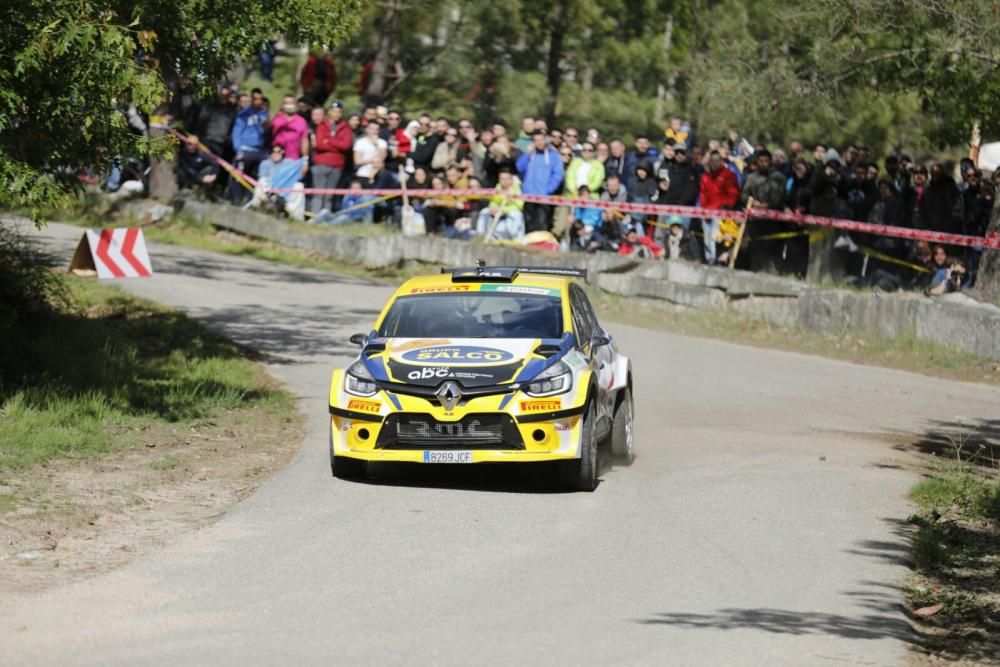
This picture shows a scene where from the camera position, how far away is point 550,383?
11.6m

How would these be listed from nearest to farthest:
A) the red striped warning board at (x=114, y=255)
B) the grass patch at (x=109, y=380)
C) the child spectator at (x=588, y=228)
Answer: the grass patch at (x=109, y=380) < the red striped warning board at (x=114, y=255) < the child spectator at (x=588, y=228)

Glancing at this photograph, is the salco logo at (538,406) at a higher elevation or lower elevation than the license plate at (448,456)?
higher

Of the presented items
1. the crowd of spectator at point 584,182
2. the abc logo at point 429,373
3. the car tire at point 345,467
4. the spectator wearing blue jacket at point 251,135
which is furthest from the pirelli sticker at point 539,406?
the spectator wearing blue jacket at point 251,135

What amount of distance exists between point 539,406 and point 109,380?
18.2ft

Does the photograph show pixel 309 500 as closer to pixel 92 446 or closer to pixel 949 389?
pixel 92 446

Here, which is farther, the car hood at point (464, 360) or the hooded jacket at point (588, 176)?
the hooded jacket at point (588, 176)

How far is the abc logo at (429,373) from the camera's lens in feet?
38.2

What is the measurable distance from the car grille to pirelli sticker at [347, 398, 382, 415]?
0.39 ft

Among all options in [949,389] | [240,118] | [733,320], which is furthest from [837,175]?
[240,118]

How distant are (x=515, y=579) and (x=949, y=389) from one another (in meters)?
11.9

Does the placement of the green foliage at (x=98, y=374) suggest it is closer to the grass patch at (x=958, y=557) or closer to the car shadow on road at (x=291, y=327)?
the car shadow on road at (x=291, y=327)

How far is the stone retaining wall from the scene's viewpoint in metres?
21.5

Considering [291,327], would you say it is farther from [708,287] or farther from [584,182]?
[708,287]

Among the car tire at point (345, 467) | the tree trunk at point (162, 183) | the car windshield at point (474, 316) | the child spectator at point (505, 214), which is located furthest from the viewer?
the tree trunk at point (162, 183)
